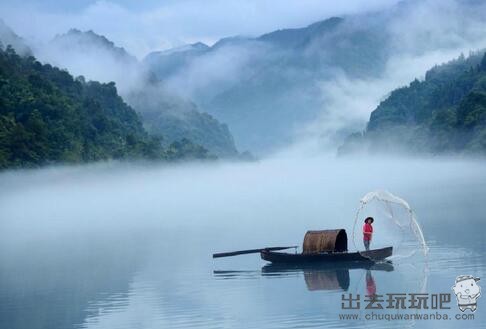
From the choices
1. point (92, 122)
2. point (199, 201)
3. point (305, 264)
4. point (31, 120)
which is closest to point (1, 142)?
point (31, 120)

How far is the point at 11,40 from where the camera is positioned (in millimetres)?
139125

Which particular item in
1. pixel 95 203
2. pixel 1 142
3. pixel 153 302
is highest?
pixel 1 142

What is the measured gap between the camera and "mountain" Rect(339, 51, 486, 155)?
12531 cm

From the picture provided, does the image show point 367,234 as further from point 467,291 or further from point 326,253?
point 467,291

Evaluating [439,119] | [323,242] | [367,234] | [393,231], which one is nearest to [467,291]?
[323,242]

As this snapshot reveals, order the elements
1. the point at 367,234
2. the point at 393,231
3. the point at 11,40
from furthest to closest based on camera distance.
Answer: the point at 11,40, the point at 393,231, the point at 367,234

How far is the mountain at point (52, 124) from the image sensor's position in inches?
3541

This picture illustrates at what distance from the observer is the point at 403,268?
103ft

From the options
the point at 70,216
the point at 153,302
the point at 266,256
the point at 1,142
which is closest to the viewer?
the point at 153,302

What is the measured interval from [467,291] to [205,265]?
12338 millimetres

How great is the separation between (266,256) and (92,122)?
84209mm

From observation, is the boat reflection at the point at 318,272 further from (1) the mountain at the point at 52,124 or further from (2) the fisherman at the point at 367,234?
(1) the mountain at the point at 52,124

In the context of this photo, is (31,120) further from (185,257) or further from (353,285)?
(353,285)

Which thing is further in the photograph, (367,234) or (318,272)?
(367,234)
